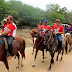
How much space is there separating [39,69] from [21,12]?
20032mm

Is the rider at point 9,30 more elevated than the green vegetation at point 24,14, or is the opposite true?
the green vegetation at point 24,14

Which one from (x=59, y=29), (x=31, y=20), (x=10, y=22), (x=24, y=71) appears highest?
(x=31, y=20)

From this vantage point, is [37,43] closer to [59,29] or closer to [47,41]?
[47,41]

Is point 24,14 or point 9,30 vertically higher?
point 24,14

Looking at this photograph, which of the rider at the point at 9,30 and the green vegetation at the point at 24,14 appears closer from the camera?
the rider at the point at 9,30

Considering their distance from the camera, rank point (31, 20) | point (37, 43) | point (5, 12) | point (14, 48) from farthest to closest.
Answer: point (31, 20) < point (5, 12) < point (37, 43) < point (14, 48)

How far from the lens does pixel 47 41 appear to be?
14.4 feet

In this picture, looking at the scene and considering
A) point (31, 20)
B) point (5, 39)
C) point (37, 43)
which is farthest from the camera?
point (31, 20)

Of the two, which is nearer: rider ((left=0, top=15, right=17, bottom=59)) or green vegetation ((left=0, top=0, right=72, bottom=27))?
rider ((left=0, top=15, right=17, bottom=59))

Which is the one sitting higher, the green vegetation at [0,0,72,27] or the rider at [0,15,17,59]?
the green vegetation at [0,0,72,27]

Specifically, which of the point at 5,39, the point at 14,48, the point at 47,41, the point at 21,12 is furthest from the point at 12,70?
the point at 21,12

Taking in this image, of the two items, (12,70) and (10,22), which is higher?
(10,22)

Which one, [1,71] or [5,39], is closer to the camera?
[5,39]

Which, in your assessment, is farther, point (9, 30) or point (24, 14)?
point (24, 14)
